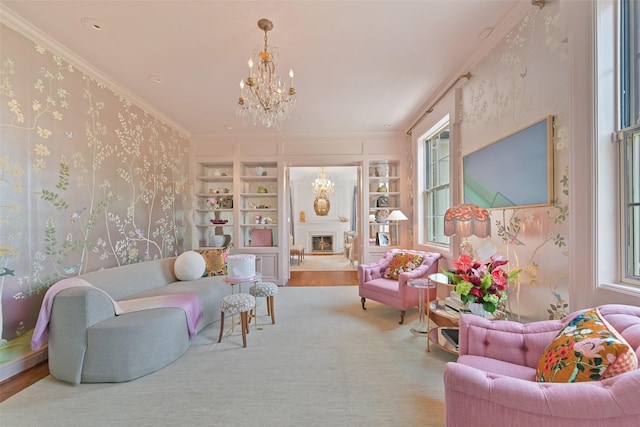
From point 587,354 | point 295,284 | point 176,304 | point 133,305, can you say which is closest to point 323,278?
point 295,284

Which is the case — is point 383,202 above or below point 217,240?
above

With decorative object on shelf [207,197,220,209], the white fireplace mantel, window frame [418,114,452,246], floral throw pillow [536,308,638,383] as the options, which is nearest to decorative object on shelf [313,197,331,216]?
the white fireplace mantel

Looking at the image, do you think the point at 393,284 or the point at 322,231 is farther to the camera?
the point at 322,231

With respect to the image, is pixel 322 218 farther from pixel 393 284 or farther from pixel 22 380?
pixel 22 380

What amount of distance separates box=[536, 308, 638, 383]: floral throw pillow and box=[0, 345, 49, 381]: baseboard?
364 cm

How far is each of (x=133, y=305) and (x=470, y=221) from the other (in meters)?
3.23

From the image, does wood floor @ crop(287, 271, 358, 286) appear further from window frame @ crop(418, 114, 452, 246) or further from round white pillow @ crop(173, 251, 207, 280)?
round white pillow @ crop(173, 251, 207, 280)

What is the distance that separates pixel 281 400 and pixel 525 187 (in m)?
2.40

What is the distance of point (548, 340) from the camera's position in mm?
1365

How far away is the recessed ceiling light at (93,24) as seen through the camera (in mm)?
2053

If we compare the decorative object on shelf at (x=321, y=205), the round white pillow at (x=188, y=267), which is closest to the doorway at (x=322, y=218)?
the decorative object on shelf at (x=321, y=205)

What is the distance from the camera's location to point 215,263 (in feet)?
12.0

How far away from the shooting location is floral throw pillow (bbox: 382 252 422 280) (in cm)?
335

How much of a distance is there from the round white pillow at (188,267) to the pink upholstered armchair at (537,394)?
127 inches
